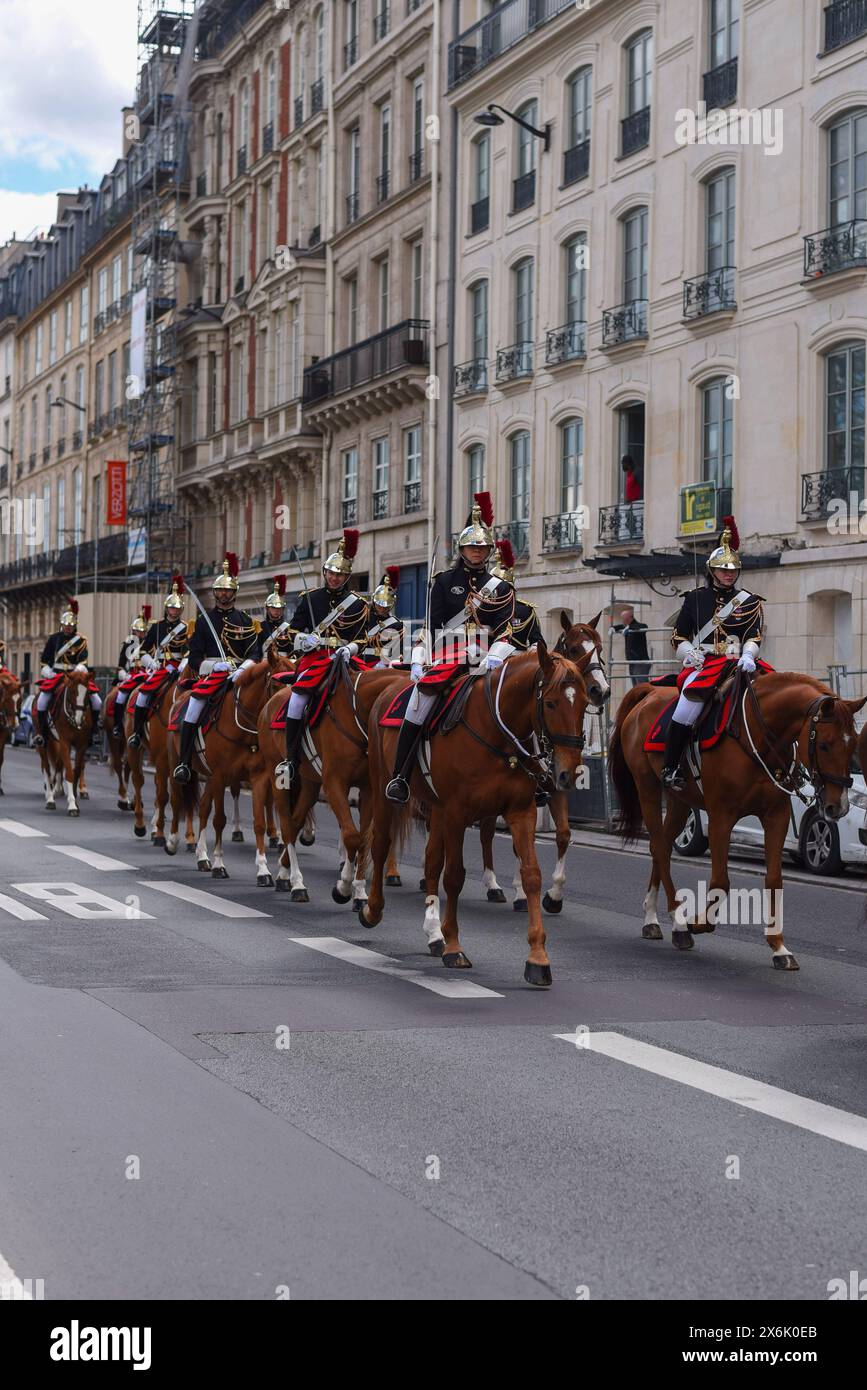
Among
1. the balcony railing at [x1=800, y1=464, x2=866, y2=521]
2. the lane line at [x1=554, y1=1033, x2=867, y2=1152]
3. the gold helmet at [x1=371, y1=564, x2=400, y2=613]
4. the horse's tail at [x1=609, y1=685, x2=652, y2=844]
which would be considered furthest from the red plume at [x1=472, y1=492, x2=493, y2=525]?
the balcony railing at [x1=800, y1=464, x2=866, y2=521]

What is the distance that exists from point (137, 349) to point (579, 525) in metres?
31.7

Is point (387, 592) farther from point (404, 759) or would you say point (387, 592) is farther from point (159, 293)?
point (159, 293)

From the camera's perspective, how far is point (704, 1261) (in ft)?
16.8

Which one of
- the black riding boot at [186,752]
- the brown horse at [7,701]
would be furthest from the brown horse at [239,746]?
the brown horse at [7,701]

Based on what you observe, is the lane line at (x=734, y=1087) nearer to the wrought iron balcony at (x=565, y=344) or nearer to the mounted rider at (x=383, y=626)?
the mounted rider at (x=383, y=626)

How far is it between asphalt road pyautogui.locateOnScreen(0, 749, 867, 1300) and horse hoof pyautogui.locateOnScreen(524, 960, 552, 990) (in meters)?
0.09

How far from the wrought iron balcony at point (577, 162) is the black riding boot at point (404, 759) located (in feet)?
83.0

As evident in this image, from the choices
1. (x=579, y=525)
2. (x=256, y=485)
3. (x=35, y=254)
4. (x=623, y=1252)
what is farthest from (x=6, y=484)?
(x=623, y=1252)

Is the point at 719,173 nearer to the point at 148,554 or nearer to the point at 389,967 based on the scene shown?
the point at 389,967

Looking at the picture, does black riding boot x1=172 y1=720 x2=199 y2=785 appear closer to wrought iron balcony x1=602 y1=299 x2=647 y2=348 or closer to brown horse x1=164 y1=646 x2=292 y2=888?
brown horse x1=164 y1=646 x2=292 y2=888

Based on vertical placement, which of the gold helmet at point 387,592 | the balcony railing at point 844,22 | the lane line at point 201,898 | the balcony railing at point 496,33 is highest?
the balcony railing at point 496,33

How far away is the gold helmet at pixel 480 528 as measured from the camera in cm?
1190

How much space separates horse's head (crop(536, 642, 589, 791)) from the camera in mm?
10078

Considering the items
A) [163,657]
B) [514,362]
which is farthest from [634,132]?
[163,657]
